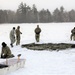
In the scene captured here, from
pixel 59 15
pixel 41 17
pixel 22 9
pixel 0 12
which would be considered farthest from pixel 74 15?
pixel 0 12

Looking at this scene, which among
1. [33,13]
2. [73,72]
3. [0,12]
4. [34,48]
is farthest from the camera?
[33,13]

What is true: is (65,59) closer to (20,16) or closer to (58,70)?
(58,70)

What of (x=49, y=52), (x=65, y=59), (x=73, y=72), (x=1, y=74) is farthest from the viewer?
(x=49, y=52)

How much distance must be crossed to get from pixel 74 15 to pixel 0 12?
4070 cm

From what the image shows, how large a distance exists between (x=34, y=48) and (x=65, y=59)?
4541 mm

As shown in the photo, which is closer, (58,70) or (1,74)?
(1,74)

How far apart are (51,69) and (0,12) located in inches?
5176

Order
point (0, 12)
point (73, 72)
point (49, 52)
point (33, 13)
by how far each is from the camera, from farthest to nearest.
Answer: point (33, 13)
point (0, 12)
point (49, 52)
point (73, 72)

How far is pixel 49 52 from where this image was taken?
59.2ft

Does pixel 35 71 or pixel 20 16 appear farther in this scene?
pixel 20 16

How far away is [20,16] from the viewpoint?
14288 cm

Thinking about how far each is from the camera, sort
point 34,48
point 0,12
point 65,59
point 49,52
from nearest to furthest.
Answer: point 65,59 → point 49,52 → point 34,48 → point 0,12

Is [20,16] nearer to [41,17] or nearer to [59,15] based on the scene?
[41,17]

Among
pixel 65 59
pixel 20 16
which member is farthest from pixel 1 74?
pixel 20 16
